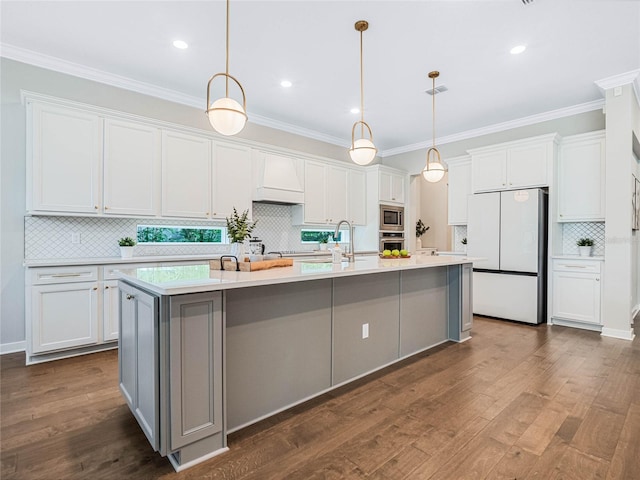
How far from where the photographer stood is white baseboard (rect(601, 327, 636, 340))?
3.94 metres

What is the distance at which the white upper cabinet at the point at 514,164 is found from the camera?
15.2 ft

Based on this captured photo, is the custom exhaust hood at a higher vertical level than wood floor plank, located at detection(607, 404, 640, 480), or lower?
higher

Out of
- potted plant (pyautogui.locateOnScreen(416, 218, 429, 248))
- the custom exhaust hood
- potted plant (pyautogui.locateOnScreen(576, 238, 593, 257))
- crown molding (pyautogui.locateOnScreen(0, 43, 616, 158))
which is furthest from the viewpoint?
potted plant (pyautogui.locateOnScreen(416, 218, 429, 248))

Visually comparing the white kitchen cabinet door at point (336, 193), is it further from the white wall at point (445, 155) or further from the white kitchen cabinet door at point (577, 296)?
the white kitchen cabinet door at point (577, 296)

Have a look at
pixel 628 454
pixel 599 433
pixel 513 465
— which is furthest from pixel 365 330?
pixel 628 454

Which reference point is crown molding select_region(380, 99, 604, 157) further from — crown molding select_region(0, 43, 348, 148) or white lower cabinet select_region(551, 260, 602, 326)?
crown molding select_region(0, 43, 348, 148)

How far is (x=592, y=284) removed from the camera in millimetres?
4312

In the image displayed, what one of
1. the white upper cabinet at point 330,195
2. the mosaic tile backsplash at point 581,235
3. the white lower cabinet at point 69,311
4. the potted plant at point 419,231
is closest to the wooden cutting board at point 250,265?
the white lower cabinet at point 69,311

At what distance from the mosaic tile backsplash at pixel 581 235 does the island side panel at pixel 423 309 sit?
2436mm

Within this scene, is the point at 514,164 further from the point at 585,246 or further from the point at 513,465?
the point at 513,465

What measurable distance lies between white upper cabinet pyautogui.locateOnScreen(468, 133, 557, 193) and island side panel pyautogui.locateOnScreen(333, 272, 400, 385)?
294 cm

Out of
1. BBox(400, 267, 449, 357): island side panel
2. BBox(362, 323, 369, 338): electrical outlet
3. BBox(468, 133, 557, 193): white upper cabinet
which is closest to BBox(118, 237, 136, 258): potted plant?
BBox(362, 323, 369, 338): electrical outlet

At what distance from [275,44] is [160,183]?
6.44ft

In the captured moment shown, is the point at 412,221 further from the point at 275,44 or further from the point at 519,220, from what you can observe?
the point at 275,44
